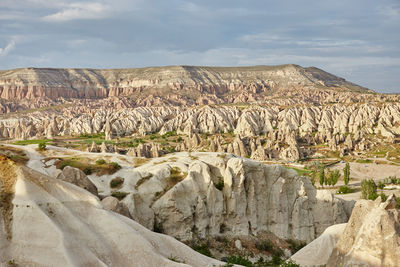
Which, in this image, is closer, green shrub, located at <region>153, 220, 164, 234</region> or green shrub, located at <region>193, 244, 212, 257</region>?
green shrub, located at <region>193, 244, 212, 257</region>

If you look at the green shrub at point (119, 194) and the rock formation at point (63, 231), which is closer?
the rock formation at point (63, 231)

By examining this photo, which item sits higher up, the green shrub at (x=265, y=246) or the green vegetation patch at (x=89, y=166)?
the green vegetation patch at (x=89, y=166)

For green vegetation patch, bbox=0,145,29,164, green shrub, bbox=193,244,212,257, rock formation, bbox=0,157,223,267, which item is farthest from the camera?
green vegetation patch, bbox=0,145,29,164

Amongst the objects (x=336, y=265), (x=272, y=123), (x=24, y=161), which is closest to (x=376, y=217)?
(x=336, y=265)

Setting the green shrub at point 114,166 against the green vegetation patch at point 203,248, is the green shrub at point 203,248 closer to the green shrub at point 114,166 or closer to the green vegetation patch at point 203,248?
the green vegetation patch at point 203,248

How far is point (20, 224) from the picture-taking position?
69.4 ft

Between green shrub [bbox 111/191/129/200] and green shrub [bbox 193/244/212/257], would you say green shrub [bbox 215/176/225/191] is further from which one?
green shrub [bbox 111/191/129/200]

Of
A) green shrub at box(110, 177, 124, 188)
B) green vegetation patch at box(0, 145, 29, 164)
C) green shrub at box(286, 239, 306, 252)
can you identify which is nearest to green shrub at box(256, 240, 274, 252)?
green shrub at box(286, 239, 306, 252)

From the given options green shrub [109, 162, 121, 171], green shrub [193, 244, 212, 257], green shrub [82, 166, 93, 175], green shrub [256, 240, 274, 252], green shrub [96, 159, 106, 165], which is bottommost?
green shrub [256, 240, 274, 252]

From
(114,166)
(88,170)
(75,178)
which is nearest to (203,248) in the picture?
(75,178)

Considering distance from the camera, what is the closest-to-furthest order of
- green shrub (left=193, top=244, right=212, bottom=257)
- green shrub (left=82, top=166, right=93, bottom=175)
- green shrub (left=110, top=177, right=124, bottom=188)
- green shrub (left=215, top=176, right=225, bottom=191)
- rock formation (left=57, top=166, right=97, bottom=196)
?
rock formation (left=57, top=166, right=97, bottom=196), green shrub (left=193, top=244, right=212, bottom=257), green shrub (left=110, top=177, right=124, bottom=188), green shrub (left=215, top=176, right=225, bottom=191), green shrub (left=82, top=166, right=93, bottom=175)

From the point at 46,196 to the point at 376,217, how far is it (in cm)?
Result: 2032

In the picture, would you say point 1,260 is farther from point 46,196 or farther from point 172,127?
point 172,127

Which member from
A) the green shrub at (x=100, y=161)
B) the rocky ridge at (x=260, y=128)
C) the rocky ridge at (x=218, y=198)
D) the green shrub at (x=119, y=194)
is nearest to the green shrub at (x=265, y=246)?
the rocky ridge at (x=218, y=198)
